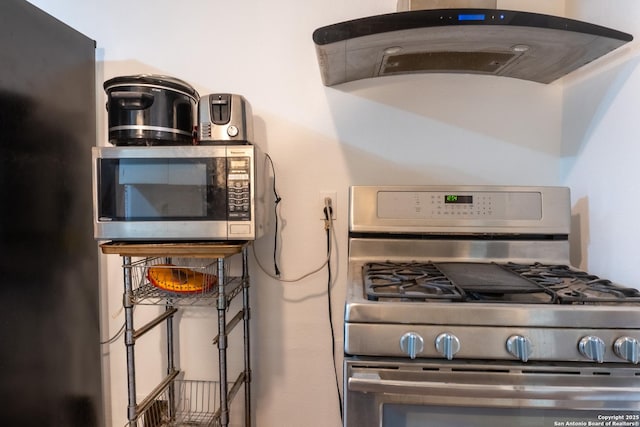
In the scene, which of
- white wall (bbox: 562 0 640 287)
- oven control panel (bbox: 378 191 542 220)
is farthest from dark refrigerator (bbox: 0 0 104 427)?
white wall (bbox: 562 0 640 287)

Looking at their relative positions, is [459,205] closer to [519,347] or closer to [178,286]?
[519,347]

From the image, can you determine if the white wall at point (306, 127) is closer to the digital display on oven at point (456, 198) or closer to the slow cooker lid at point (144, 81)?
the digital display on oven at point (456, 198)

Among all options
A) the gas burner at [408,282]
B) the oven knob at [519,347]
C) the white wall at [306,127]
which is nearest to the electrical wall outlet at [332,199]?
the white wall at [306,127]

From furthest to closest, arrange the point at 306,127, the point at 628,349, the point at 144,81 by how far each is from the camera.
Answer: the point at 306,127
the point at 144,81
the point at 628,349

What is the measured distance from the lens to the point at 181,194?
3.78 ft

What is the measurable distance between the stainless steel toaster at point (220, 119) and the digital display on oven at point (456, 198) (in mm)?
742

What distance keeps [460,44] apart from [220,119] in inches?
30.8

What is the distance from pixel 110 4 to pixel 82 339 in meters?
1.36

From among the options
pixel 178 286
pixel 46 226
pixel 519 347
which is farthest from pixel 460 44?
A: pixel 46 226

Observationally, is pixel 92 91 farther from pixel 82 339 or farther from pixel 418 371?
pixel 418 371

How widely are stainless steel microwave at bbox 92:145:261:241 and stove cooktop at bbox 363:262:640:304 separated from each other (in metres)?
0.45

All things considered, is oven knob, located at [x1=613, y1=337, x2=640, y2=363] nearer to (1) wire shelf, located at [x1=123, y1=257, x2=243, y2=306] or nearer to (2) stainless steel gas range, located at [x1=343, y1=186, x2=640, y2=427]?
(2) stainless steel gas range, located at [x1=343, y1=186, x2=640, y2=427]

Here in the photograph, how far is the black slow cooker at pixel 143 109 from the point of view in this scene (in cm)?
113

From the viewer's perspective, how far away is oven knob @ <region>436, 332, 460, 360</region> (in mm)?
817
